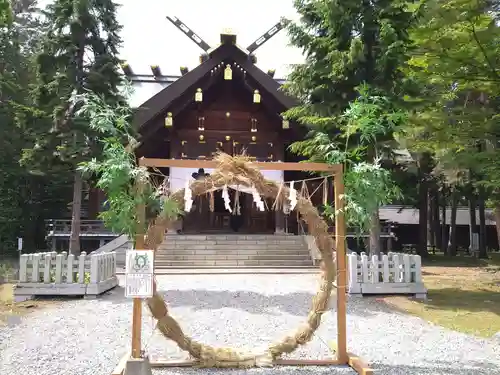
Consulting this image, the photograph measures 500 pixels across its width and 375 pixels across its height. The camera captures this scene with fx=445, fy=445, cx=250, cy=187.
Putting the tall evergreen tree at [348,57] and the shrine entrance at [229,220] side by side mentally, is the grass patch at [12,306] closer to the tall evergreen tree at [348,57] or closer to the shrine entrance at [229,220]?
the tall evergreen tree at [348,57]

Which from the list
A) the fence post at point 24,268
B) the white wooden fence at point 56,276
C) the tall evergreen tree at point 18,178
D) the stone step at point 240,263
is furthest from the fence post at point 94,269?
the tall evergreen tree at point 18,178

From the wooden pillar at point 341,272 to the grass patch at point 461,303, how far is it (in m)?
3.03

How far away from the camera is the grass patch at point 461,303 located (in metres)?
7.72

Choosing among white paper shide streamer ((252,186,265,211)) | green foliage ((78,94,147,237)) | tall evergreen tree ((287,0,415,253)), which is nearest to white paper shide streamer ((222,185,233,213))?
white paper shide streamer ((252,186,265,211))

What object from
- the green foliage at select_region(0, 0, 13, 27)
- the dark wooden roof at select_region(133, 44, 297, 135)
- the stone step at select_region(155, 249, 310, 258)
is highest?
the dark wooden roof at select_region(133, 44, 297, 135)

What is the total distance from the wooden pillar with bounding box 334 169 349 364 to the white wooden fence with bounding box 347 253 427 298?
185 inches

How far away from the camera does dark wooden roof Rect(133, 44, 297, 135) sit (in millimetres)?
16938

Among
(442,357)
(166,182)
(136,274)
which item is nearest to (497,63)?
(442,357)

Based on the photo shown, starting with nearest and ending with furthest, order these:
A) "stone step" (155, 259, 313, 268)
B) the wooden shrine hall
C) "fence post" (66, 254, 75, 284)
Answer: "fence post" (66, 254, 75, 284)
"stone step" (155, 259, 313, 268)
the wooden shrine hall

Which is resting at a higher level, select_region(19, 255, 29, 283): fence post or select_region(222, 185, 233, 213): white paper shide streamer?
select_region(222, 185, 233, 213): white paper shide streamer

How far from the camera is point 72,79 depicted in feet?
40.1

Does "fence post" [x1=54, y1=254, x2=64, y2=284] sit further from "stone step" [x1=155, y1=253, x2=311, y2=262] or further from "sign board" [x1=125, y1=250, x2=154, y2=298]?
"sign board" [x1=125, y1=250, x2=154, y2=298]

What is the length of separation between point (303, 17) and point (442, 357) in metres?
9.03

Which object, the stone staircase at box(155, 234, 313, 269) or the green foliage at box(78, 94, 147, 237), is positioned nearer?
the green foliage at box(78, 94, 147, 237)
